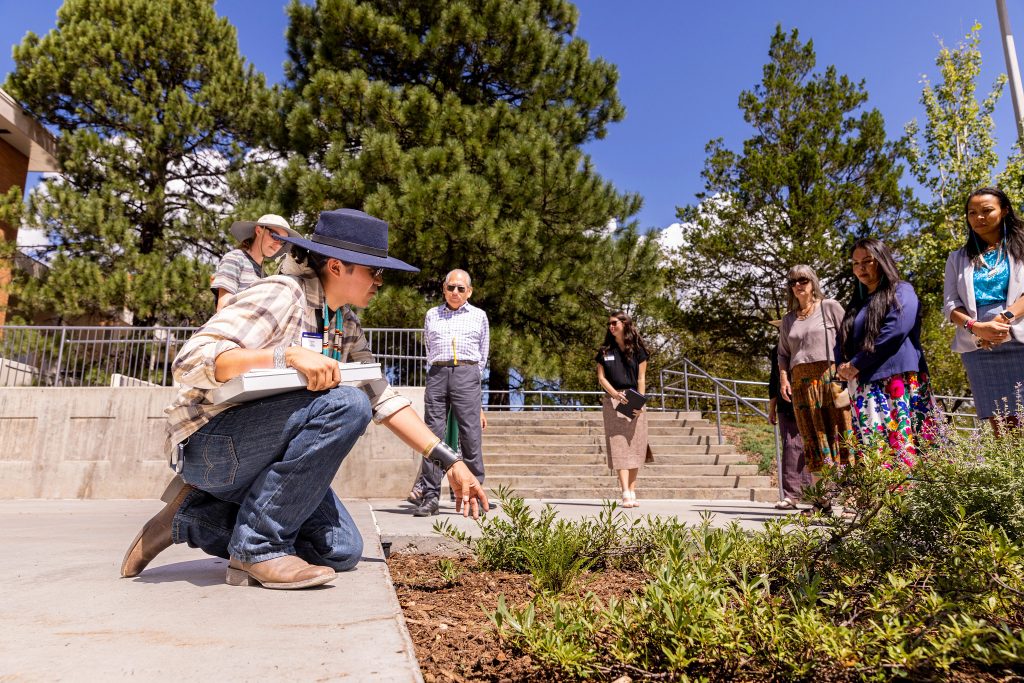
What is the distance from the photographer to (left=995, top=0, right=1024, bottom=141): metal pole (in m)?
10.8

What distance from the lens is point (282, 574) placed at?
80.2 inches

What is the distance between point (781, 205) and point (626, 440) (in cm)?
1991

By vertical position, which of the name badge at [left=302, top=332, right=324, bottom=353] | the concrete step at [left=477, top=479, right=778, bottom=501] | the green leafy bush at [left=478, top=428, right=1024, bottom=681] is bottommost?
the concrete step at [left=477, top=479, right=778, bottom=501]

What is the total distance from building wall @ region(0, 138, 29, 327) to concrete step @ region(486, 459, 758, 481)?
40.4ft

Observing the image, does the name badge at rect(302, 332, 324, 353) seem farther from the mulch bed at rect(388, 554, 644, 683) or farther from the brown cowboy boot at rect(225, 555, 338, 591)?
the mulch bed at rect(388, 554, 644, 683)

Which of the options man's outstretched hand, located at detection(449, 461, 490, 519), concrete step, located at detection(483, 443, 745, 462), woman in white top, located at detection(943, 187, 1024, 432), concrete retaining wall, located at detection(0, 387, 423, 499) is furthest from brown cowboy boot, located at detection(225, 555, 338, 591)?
concrete step, located at detection(483, 443, 745, 462)

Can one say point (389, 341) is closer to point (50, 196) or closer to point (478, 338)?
point (478, 338)

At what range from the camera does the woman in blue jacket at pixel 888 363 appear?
3996 millimetres

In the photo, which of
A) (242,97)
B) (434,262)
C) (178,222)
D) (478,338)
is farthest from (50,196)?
(478,338)

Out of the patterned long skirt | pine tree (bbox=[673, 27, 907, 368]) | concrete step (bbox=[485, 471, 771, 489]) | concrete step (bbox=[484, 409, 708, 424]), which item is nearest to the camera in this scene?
the patterned long skirt

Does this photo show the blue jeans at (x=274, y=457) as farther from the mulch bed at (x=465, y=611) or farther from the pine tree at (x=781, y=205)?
the pine tree at (x=781, y=205)

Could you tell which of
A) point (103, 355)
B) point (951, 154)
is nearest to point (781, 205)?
point (951, 154)

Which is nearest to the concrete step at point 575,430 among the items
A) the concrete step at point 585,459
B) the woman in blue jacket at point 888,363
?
the concrete step at point 585,459

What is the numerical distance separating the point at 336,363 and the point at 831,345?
Result: 403 centimetres
